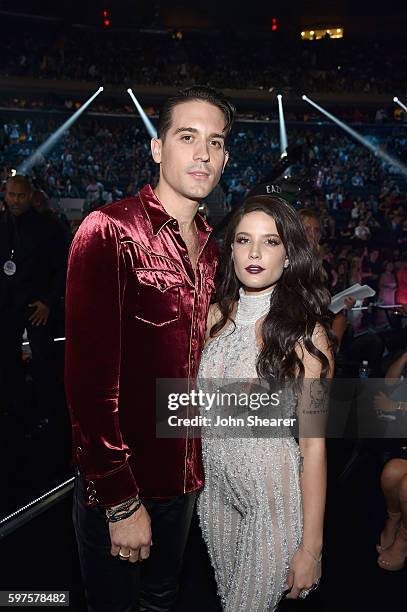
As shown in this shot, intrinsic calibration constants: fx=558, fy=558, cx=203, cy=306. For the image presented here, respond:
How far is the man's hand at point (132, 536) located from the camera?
1.42m

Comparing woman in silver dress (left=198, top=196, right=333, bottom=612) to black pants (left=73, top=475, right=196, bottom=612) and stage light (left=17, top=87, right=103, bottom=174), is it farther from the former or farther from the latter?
stage light (left=17, top=87, right=103, bottom=174)

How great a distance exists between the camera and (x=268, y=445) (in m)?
1.66

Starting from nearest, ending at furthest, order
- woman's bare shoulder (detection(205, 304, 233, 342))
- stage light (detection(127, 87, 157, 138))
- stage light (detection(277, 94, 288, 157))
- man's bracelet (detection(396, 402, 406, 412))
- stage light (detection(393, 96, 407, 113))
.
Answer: woman's bare shoulder (detection(205, 304, 233, 342))
man's bracelet (detection(396, 402, 406, 412))
stage light (detection(127, 87, 157, 138))
stage light (detection(393, 96, 407, 113))
stage light (detection(277, 94, 288, 157))

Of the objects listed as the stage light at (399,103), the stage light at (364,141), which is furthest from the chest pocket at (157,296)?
the stage light at (399,103)

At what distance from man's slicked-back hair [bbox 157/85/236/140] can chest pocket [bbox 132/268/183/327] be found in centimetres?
43

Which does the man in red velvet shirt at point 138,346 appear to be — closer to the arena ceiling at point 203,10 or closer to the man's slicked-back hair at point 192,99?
the man's slicked-back hair at point 192,99

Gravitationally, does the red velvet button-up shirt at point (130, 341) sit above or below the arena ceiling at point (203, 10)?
below

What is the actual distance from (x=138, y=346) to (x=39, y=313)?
2.61 m

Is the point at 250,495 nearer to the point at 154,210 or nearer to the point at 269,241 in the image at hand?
the point at 269,241

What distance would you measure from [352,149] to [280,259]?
2084 cm

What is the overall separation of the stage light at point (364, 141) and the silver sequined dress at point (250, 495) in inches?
790

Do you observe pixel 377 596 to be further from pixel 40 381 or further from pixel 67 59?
pixel 67 59

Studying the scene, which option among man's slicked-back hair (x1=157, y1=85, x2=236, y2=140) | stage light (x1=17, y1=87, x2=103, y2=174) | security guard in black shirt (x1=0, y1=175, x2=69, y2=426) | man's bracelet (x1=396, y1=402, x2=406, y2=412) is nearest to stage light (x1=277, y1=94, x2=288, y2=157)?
stage light (x1=17, y1=87, x2=103, y2=174)

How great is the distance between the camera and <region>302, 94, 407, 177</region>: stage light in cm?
2056
